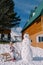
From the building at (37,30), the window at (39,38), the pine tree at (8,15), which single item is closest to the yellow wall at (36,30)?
the building at (37,30)

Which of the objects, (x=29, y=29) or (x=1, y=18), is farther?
(x=1, y=18)

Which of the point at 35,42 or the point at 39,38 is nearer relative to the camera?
the point at 39,38

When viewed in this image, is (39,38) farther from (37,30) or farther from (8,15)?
(8,15)

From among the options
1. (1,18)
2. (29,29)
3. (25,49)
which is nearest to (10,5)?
(1,18)

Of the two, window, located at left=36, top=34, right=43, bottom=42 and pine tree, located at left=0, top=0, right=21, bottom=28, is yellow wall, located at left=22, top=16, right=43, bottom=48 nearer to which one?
window, located at left=36, top=34, right=43, bottom=42

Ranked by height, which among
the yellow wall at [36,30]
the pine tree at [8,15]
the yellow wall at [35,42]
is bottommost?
the yellow wall at [35,42]

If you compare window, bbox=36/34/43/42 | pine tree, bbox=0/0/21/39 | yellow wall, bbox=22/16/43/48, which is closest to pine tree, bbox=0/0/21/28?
pine tree, bbox=0/0/21/39

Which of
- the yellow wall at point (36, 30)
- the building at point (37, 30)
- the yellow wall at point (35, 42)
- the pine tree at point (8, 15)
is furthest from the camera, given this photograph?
the pine tree at point (8, 15)

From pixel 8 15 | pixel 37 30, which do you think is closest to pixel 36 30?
pixel 37 30

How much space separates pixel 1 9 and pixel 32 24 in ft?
30.6

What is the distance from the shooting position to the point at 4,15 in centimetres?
3578

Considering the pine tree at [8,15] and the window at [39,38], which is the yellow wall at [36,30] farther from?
the pine tree at [8,15]

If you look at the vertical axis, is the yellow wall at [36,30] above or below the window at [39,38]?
above

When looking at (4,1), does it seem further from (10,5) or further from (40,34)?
(40,34)
